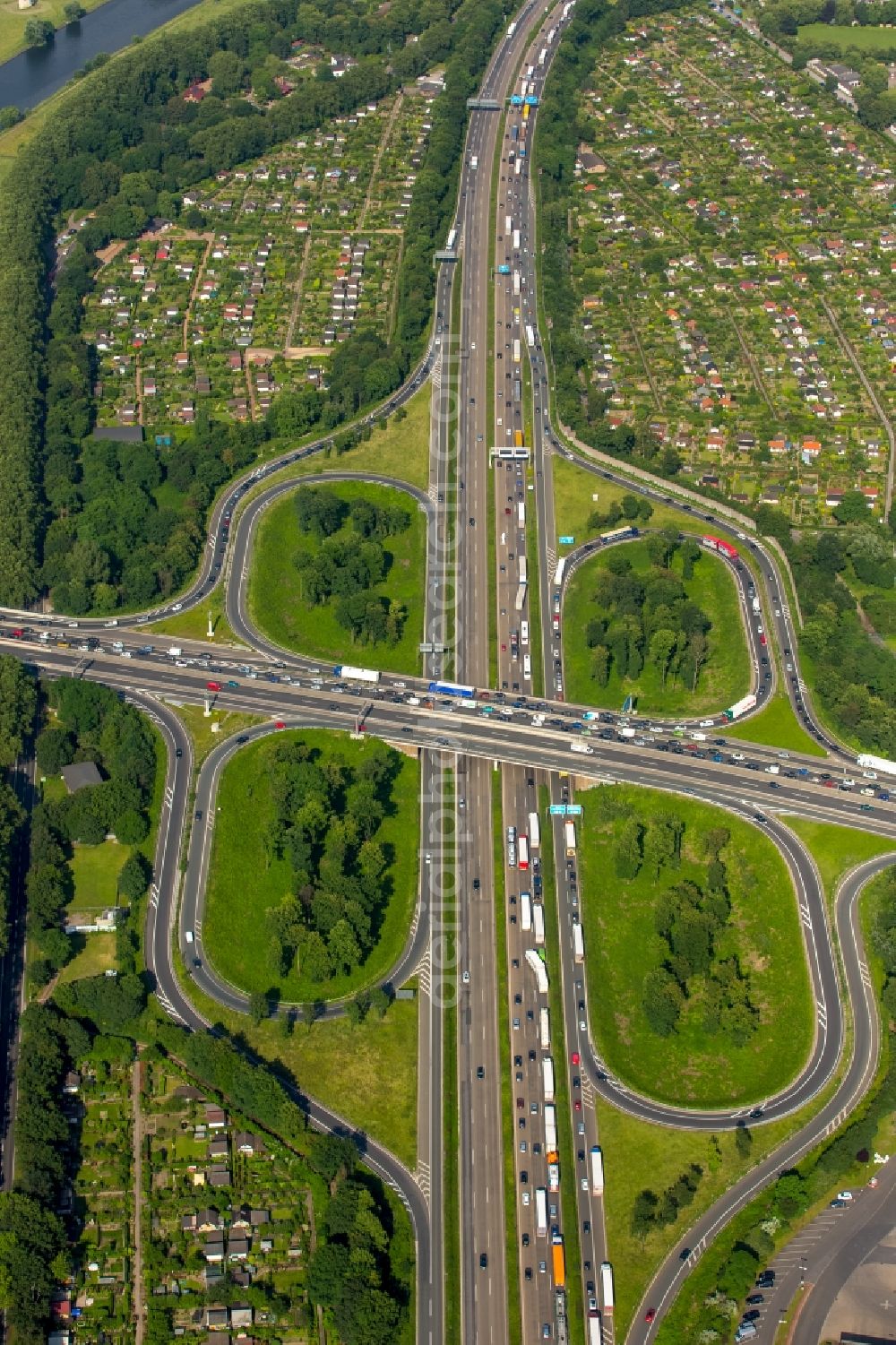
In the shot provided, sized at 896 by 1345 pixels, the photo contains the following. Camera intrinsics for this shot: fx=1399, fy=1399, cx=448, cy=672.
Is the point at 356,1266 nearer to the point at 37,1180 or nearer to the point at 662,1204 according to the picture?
the point at 662,1204

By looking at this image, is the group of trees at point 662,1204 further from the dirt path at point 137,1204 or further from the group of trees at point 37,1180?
the group of trees at point 37,1180

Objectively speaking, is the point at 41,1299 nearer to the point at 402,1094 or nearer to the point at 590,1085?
the point at 402,1094

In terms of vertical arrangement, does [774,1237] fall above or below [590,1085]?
below

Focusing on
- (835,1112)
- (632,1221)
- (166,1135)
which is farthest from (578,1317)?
(166,1135)

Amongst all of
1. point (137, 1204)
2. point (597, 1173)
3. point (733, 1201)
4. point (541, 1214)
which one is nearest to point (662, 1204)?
point (597, 1173)

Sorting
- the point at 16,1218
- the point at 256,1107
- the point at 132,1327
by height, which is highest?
the point at 256,1107

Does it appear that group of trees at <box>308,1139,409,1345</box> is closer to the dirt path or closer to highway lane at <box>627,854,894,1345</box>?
the dirt path

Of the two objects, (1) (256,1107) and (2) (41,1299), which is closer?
(2) (41,1299)
